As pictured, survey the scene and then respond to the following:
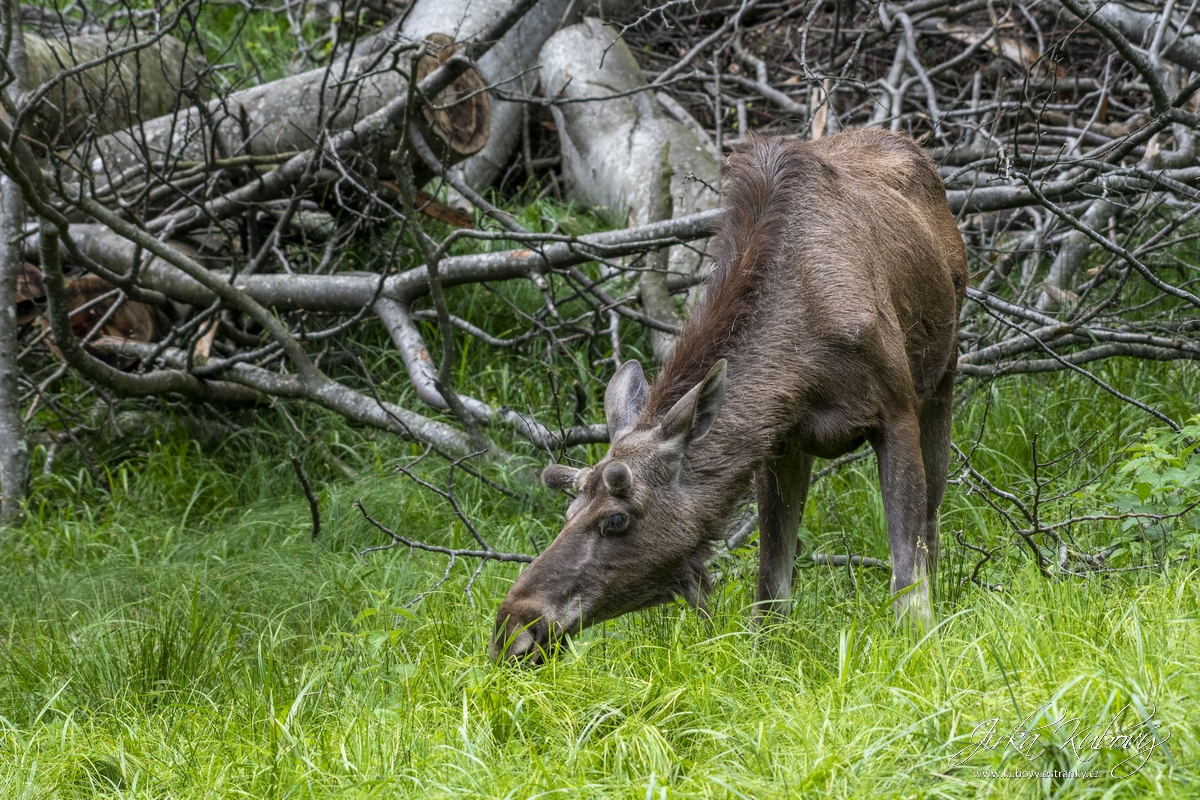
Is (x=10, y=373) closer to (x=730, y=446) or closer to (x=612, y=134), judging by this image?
(x=730, y=446)

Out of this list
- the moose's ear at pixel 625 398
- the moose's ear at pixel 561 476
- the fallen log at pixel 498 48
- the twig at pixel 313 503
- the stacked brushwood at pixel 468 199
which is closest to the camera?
the moose's ear at pixel 561 476

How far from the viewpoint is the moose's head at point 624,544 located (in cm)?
391

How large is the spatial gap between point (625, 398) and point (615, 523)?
0.71 metres

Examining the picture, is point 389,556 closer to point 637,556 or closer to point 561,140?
point 637,556

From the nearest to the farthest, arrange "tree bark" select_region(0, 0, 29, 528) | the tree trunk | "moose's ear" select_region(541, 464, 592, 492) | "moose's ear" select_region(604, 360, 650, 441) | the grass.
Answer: the grass < "moose's ear" select_region(541, 464, 592, 492) < "moose's ear" select_region(604, 360, 650, 441) < "tree bark" select_region(0, 0, 29, 528) < the tree trunk

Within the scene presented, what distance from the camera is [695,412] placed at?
415 centimetres

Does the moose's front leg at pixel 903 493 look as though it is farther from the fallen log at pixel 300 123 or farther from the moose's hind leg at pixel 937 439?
the fallen log at pixel 300 123

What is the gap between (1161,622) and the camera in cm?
351

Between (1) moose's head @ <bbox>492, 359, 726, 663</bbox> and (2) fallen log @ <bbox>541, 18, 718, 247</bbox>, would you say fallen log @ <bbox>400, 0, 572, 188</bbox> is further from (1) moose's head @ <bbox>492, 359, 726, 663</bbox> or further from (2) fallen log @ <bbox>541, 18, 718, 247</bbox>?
(1) moose's head @ <bbox>492, 359, 726, 663</bbox>

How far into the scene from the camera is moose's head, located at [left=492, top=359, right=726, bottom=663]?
391 cm

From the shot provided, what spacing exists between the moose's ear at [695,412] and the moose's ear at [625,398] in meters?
0.32

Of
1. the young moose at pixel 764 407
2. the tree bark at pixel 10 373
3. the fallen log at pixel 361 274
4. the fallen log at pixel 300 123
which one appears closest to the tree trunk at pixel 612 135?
the fallen log at pixel 300 123

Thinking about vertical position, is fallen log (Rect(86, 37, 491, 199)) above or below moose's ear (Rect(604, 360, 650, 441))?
above

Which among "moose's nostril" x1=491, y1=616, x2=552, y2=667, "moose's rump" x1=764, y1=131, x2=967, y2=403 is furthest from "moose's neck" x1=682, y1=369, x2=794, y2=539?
"moose's nostril" x1=491, y1=616, x2=552, y2=667
